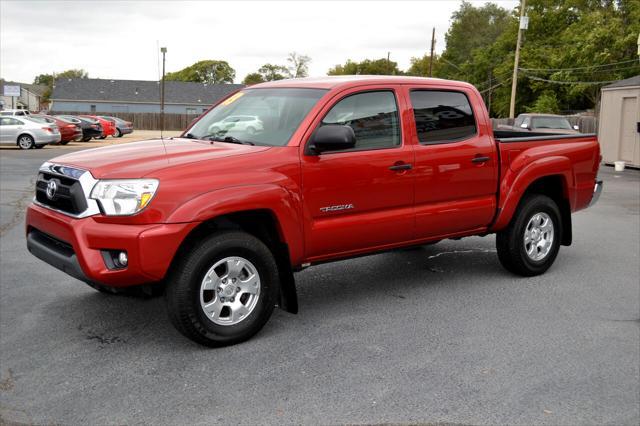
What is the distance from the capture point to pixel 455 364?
15.2 feet

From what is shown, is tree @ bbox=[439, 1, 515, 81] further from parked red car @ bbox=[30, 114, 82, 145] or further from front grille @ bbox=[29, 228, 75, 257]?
front grille @ bbox=[29, 228, 75, 257]

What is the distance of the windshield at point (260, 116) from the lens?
5.43 metres

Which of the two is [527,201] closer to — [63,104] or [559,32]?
[559,32]

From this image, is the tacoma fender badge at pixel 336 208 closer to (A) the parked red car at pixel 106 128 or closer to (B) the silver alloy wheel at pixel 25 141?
(B) the silver alloy wheel at pixel 25 141

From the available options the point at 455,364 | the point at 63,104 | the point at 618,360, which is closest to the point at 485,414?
the point at 455,364

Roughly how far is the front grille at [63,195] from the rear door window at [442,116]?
111 inches

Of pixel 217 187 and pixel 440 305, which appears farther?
pixel 440 305

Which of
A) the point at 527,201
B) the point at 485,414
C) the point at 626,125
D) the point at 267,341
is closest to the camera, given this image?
the point at 485,414

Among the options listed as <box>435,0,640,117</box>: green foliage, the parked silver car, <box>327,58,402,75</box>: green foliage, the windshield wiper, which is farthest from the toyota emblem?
<box>327,58,402,75</box>: green foliage

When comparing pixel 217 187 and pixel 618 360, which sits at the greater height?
pixel 217 187

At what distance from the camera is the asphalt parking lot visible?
12.9ft

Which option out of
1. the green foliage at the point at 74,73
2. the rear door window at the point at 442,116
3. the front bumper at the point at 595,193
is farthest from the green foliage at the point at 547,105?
the green foliage at the point at 74,73

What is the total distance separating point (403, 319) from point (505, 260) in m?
1.83

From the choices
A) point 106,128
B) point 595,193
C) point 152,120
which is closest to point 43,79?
point 152,120
